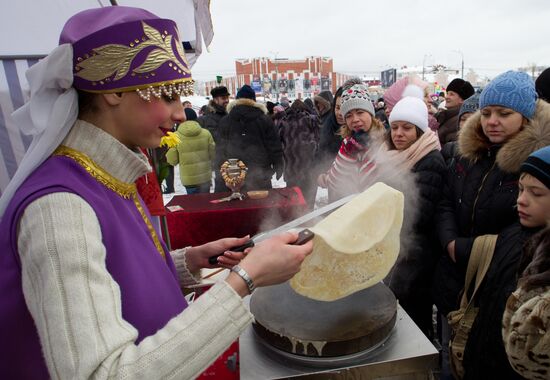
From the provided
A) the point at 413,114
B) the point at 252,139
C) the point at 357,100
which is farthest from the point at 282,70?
the point at 413,114

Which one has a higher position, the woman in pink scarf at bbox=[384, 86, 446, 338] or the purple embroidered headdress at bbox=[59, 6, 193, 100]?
the purple embroidered headdress at bbox=[59, 6, 193, 100]

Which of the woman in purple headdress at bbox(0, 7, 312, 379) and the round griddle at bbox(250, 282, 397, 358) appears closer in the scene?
the woman in purple headdress at bbox(0, 7, 312, 379)

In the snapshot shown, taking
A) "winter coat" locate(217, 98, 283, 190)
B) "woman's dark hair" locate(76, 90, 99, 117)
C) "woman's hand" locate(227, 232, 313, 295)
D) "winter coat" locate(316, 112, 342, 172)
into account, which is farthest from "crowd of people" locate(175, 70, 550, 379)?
"winter coat" locate(217, 98, 283, 190)

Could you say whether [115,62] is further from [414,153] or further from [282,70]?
[282,70]

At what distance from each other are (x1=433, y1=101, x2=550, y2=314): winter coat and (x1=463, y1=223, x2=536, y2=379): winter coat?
27 centimetres

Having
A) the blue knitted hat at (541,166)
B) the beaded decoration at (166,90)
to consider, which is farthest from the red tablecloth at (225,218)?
the beaded decoration at (166,90)

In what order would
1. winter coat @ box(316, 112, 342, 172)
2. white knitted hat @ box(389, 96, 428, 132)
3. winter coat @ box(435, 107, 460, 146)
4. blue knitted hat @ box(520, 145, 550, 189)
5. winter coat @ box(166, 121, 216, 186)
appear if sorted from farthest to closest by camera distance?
winter coat @ box(166, 121, 216, 186) → winter coat @ box(435, 107, 460, 146) → winter coat @ box(316, 112, 342, 172) → white knitted hat @ box(389, 96, 428, 132) → blue knitted hat @ box(520, 145, 550, 189)

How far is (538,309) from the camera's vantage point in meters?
1.25

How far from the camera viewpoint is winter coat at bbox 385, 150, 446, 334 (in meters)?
2.51

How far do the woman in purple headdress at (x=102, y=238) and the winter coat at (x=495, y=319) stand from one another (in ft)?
3.38

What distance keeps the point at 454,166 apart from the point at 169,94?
2.01m

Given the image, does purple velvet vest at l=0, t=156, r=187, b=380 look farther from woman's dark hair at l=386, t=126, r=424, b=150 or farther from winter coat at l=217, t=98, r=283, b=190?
winter coat at l=217, t=98, r=283, b=190

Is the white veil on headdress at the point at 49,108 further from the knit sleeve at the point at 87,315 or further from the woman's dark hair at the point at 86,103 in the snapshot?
the knit sleeve at the point at 87,315

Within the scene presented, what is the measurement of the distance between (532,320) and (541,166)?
631mm
